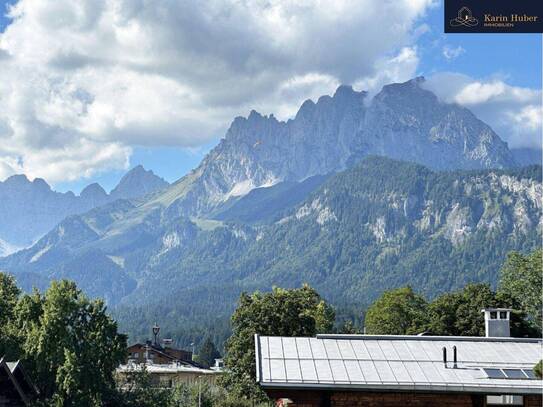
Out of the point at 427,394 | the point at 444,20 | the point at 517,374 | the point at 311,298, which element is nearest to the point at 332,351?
the point at 427,394

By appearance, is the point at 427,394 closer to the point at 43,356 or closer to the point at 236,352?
the point at 43,356

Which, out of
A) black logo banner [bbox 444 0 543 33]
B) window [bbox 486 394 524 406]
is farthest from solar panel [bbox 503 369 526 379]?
black logo banner [bbox 444 0 543 33]

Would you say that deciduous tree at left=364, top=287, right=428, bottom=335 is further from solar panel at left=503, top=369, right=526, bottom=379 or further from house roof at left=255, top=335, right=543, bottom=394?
solar panel at left=503, top=369, right=526, bottom=379

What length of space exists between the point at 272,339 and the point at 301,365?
3100mm

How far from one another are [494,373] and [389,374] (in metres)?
3.52

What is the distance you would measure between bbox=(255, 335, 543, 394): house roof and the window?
1.41 feet

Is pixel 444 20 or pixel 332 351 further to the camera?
pixel 332 351

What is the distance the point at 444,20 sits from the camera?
63.9 ft

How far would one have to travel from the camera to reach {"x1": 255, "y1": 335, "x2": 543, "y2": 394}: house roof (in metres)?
25.9

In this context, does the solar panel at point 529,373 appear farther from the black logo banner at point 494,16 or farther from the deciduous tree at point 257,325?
the deciduous tree at point 257,325

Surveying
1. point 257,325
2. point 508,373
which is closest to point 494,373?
point 508,373

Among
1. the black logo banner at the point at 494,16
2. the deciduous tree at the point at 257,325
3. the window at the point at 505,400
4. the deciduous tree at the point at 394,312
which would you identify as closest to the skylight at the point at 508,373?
the window at the point at 505,400

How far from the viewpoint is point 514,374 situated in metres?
27.1

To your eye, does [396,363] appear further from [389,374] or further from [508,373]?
[508,373]
